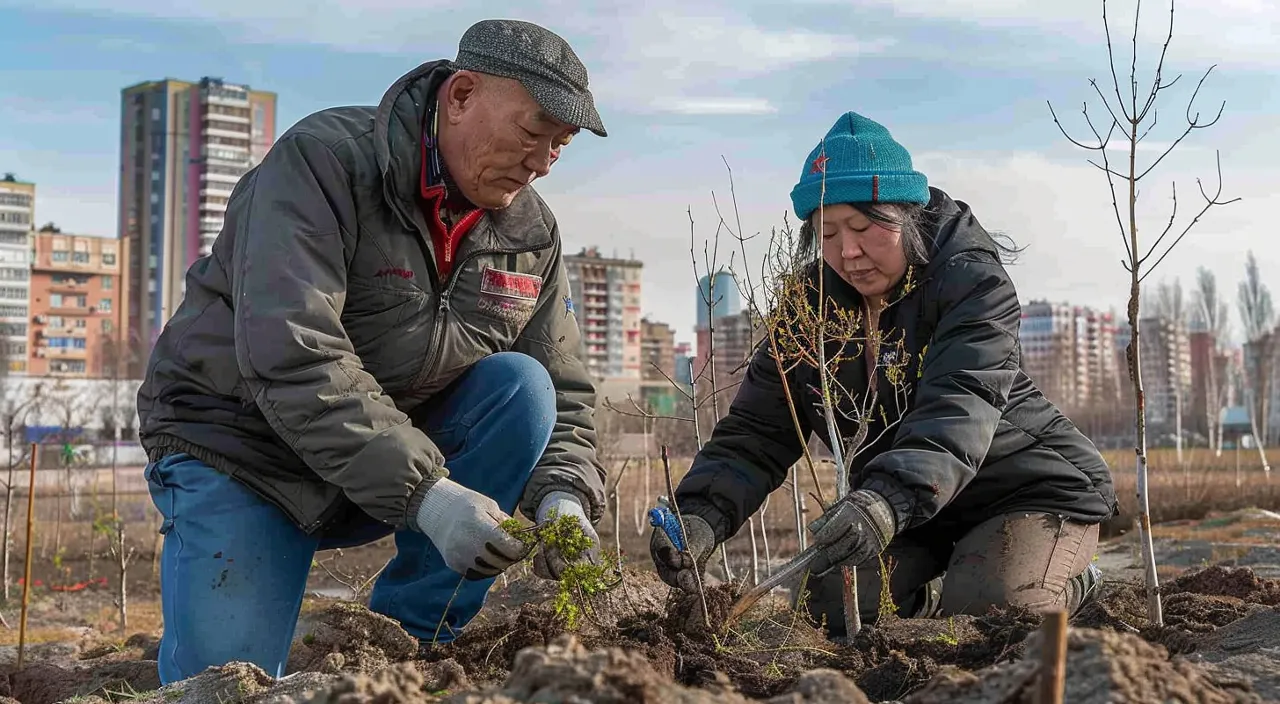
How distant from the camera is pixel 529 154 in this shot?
281cm

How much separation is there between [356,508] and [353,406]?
2.38ft

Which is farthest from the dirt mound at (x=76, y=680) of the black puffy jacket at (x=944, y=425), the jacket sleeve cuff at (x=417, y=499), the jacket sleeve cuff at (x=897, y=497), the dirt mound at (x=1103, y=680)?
the dirt mound at (x=1103, y=680)

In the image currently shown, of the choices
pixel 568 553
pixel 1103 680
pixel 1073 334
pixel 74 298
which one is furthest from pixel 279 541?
pixel 1073 334

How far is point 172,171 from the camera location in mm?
63594

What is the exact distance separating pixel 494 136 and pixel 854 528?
1.31 metres

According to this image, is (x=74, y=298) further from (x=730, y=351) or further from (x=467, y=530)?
(x=467, y=530)

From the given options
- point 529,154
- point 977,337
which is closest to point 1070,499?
point 977,337

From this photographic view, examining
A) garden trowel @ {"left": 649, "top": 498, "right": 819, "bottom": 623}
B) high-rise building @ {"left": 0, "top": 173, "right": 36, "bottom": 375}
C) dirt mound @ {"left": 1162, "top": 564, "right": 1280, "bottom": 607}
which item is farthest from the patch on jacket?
high-rise building @ {"left": 0, "top": 173, "right": 36, "bottom": 375}

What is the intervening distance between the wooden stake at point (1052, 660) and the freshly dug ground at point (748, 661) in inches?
6.7

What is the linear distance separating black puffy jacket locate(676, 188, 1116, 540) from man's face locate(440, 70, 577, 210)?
3.38 feet

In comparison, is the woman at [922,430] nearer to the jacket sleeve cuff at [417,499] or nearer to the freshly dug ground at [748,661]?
the freshly dug ground at [748,661]

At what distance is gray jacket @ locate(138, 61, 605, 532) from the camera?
259cm

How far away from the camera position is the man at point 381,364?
2.60 meters

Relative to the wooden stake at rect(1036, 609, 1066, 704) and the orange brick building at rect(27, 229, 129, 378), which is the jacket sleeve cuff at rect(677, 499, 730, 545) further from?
the orange brick building at rect(27, 229, 129, 378)
